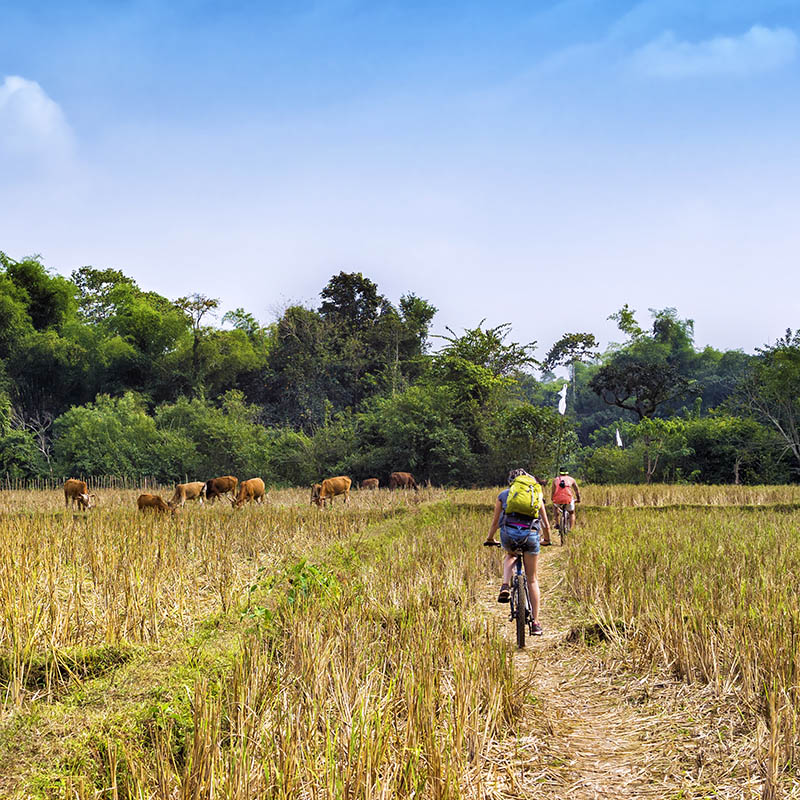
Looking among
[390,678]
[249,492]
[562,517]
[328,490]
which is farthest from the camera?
[328,490]

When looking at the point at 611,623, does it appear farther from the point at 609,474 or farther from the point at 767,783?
the point at 609,474

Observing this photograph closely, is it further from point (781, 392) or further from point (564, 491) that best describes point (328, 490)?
point (781, 392)

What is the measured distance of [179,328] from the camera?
117 feet

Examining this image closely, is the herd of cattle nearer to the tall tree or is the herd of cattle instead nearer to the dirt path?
the dirt path

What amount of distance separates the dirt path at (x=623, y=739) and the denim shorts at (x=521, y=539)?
0.88 meters

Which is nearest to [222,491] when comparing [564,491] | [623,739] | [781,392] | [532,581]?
[564,491]

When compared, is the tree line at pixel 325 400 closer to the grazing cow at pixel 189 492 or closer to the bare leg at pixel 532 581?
the grazing cow at pixel 189 492

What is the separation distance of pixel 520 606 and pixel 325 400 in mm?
26315

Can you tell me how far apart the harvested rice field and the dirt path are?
0.05 feet

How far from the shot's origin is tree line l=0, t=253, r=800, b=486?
25906mm

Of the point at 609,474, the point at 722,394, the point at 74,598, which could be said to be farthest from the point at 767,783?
the point at 722,394

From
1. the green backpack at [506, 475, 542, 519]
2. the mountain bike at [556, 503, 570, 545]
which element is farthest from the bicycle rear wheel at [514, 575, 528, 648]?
the mountain bike at [556, 503, 570, 545]

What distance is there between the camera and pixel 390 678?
4.16 meters

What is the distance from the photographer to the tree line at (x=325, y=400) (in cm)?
2591
